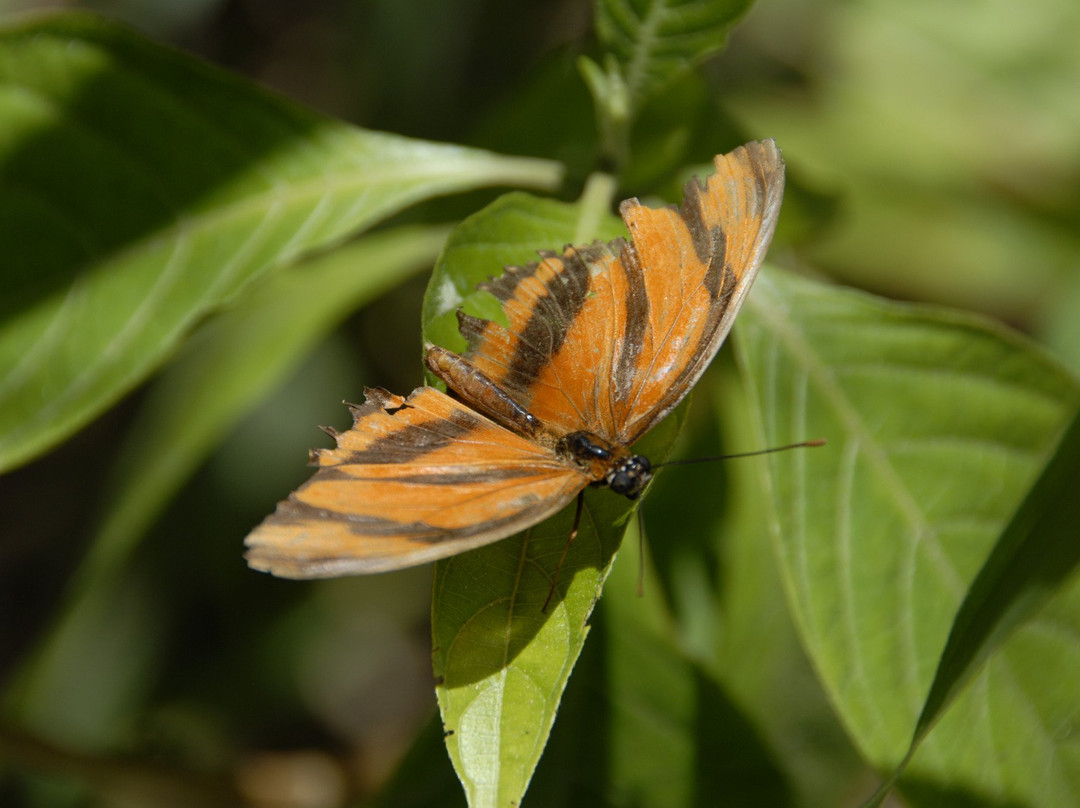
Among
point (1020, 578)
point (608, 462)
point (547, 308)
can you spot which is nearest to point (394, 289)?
point (547, 308)

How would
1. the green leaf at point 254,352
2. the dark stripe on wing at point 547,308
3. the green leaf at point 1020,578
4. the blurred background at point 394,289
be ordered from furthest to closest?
the blurred background at point 394,289
the green leaf at point 254,352
the dark stripe on wing at point 547,308
the green leaf at point 1020,578

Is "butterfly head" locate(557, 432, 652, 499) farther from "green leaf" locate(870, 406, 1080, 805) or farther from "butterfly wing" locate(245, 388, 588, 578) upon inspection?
"green leaf" locate(870, 406, 1080, 805)

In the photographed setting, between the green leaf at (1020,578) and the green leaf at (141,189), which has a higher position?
the green leaf at (141,189)

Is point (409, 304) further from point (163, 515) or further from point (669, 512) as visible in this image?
Answer: point (669, 512)

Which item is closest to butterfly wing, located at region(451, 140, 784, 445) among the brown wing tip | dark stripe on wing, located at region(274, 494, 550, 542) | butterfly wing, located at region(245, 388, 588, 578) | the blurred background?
the brown wing tip

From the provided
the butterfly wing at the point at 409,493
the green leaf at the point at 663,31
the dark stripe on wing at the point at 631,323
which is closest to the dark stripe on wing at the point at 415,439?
the butterfly wing at the point at 409,493

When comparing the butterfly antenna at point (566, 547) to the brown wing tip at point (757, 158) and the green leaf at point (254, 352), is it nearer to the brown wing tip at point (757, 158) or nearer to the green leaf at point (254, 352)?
the brown wing tip at point (757, 158)

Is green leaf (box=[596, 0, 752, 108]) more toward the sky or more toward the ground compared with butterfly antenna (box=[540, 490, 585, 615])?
more toward the sky

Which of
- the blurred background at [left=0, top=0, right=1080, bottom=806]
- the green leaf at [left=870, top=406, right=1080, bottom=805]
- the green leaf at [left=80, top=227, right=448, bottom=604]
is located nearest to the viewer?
the green leaf at [left=870, top=406, right=1080, bottom=805]
